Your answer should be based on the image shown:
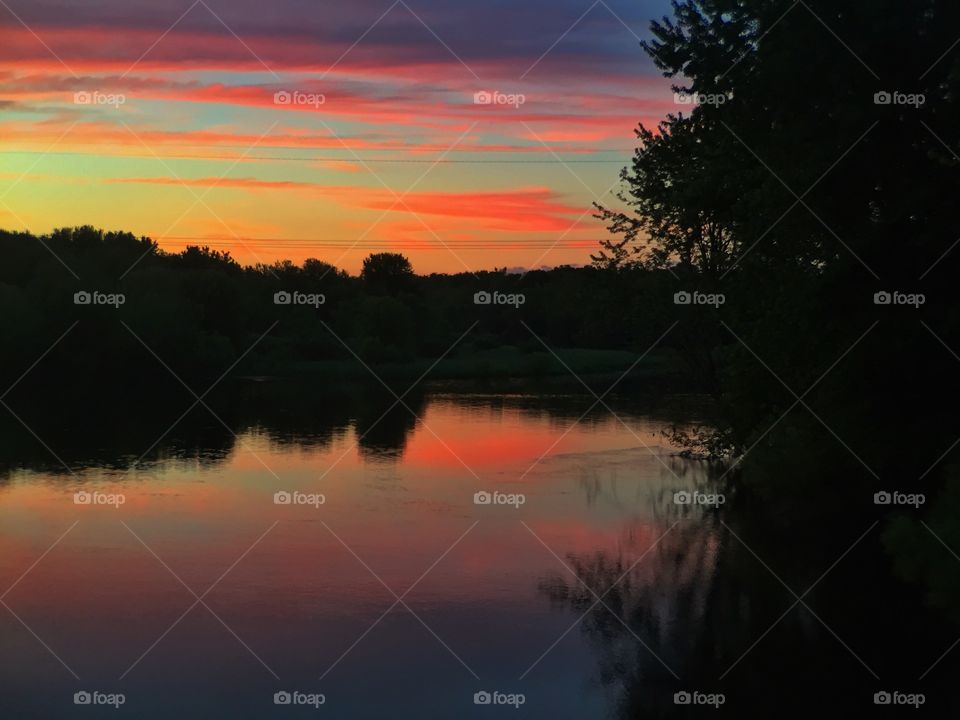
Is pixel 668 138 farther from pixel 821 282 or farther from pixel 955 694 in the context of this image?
pixel 955 694

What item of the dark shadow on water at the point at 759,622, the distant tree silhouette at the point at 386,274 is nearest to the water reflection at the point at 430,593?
the dark shadow on water at the point at 759,622

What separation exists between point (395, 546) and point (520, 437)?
21.4 m

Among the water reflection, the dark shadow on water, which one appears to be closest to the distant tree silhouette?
the water reflection

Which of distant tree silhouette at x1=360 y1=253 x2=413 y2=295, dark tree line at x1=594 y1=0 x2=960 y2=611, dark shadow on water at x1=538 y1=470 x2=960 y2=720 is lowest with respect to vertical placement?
dark shadow on water at x1=538 y1=470 x2=960 y2=720

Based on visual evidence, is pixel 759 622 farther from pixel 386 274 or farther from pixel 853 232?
pixel 386 274

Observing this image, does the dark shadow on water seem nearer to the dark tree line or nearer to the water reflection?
the water reflection

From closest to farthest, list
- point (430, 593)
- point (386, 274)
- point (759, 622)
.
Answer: point (759, 622) < point (430, 593) < point (386, 274)

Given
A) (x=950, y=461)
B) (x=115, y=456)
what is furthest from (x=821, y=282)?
(x=115, y=456)

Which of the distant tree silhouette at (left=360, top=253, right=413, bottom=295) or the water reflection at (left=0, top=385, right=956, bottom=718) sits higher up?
the distant tree silhouette at (left=360, top=253, right=413, bottom=295)

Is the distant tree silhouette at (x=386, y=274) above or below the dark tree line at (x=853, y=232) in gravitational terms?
above

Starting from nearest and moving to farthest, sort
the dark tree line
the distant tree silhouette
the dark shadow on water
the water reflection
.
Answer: the dark shadow on water < the water reflection < the dark tree line < the distant tree silhouette

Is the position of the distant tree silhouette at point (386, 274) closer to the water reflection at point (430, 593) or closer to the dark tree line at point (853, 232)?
the water reflection at point (430, 593)

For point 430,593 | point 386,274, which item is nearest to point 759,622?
point 430,593

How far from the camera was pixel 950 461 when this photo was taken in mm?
19766
